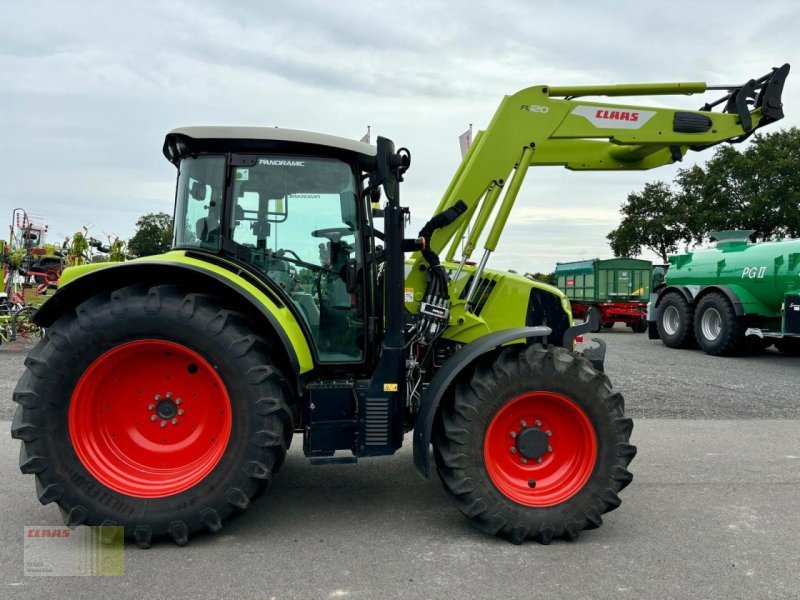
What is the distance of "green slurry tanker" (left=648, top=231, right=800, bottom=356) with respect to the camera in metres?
11.7

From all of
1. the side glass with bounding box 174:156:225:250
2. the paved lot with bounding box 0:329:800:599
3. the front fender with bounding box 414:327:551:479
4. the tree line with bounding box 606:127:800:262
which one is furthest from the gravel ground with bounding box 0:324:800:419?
the tree line with bounding box 606:127:800:262

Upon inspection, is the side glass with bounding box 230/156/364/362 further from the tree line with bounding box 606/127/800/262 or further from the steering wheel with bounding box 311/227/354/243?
the tree line with bounding box 606/127/800/262

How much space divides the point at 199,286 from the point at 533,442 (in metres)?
2.16

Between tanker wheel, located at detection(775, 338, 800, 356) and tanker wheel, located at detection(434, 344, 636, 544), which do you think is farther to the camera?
tanker wheel, located at detection(775, 338, 800, 356)

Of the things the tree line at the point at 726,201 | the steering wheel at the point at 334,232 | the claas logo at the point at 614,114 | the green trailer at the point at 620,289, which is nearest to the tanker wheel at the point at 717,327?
the green trailer at the point at 620,289

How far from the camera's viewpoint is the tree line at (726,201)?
A: 90.7ft

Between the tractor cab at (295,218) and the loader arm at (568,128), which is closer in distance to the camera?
the tractor cab at (295,218)

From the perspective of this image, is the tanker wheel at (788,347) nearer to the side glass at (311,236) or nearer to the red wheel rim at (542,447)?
the red wheel rim at (542,447)

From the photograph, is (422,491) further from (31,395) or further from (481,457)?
(31,395)

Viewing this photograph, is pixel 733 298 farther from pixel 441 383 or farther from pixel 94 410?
pixel 94 410

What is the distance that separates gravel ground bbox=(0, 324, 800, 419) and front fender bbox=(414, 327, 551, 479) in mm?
4210

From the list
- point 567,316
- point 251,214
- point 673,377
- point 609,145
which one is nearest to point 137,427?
point 251,214

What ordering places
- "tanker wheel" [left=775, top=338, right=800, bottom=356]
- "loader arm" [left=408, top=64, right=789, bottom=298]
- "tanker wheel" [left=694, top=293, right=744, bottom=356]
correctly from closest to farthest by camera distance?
"loader arm" [left=408, top=64, right=789, bottom=298]
"tanker wheel" [left=694, top=293, right=744, bottom=356]
"tanker wheel" [left=775, top=338, right=800, bottom=356]

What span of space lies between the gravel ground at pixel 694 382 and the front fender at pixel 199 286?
4.15 m
